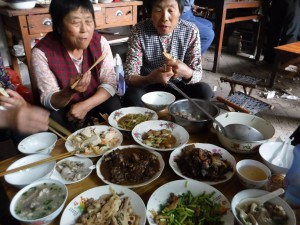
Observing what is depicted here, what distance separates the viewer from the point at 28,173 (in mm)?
1348

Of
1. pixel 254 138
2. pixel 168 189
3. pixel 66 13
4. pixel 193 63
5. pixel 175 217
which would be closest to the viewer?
pixel 175 217

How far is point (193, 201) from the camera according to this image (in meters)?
1.18

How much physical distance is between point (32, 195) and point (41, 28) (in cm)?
255

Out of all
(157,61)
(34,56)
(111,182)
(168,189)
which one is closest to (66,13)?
(34,56)

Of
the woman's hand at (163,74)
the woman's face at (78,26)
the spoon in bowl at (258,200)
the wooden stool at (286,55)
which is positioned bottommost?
the wooden stool at (286,55)

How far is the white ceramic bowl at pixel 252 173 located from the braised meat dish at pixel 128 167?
16.8 inches

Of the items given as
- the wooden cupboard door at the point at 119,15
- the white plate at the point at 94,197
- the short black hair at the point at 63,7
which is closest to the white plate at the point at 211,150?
the white plate at the point at 94,197

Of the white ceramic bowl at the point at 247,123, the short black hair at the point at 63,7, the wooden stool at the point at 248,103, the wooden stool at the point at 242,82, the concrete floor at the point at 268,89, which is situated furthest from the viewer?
the concrete floor at the point at 268,89

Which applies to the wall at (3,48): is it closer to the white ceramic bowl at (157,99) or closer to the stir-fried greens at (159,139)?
the white ceramic bowl at (157,99)

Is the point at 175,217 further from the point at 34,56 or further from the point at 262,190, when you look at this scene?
the point at 34,56

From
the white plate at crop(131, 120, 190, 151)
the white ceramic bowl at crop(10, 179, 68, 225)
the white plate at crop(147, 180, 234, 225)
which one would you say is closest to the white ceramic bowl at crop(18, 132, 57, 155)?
the white ceramic bowl at crop(10, 179, 68, 225)

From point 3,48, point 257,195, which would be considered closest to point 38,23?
point 3,48

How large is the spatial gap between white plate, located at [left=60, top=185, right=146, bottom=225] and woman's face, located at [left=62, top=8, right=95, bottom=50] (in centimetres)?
123

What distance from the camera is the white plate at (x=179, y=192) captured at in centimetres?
114
